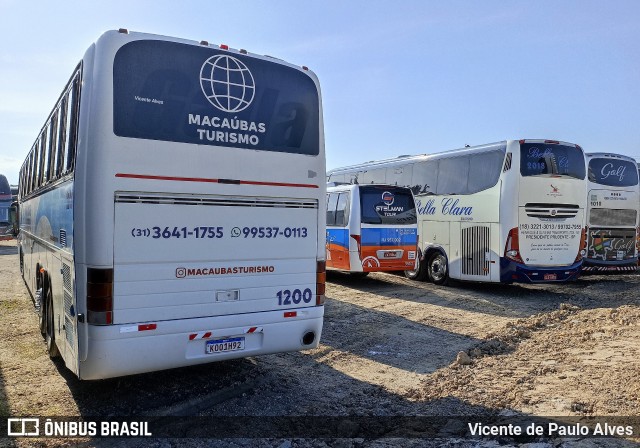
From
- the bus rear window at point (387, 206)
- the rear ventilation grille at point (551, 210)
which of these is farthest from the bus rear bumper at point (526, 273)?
the bus rear window at point (387, 206)

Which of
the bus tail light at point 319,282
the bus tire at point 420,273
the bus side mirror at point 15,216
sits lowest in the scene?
the bus tire at point 420,273

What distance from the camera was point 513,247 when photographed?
40.0 ft

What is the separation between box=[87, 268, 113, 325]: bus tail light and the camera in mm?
4594

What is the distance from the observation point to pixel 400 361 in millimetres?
7117

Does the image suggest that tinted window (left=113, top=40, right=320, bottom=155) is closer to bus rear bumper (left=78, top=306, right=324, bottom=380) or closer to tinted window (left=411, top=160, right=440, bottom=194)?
bus rear bumper (left=78, top=306, right=324, bottom=380)

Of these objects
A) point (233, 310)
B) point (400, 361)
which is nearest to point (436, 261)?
point (400, 361)

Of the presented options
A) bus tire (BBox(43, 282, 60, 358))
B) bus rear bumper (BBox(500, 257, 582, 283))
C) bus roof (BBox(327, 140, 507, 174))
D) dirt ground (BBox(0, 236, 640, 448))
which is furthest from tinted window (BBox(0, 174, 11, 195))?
bus rear bumper (BBox(500, 257, 582, 283))

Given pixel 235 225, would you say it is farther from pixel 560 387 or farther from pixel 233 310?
pixel 560 387

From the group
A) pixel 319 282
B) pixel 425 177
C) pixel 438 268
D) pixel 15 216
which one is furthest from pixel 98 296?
pixel 15 216

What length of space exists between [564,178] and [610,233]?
323 cm

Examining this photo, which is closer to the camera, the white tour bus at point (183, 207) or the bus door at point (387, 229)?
the white tour bus at point (183, 207)

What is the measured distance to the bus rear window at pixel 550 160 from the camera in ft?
→ 39.9

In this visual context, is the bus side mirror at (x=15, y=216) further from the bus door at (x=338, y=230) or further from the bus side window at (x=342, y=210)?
the bus side window at (x=342, y=210)

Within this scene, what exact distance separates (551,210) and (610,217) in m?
3.32
